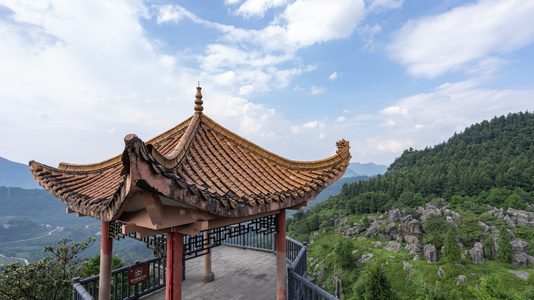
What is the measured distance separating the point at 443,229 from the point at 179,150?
77.1m

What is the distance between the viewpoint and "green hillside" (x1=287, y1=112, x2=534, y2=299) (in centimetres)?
4697

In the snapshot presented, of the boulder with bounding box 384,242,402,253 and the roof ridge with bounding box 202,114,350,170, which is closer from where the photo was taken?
the roof ridge with bounding box 202,114,350,170

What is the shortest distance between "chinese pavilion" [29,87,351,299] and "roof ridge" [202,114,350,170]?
0.02 meters

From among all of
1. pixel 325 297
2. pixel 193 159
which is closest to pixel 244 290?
pixel 325 297

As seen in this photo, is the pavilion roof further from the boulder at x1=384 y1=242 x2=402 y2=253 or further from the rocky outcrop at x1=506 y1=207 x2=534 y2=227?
the rocky outcrop at x1=506 y1=207 x2=534 y2=227

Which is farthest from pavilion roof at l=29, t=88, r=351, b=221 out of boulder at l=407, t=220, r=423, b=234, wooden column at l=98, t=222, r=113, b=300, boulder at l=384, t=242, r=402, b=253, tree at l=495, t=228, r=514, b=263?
boulder at l=407, t=220, r=423, b=234

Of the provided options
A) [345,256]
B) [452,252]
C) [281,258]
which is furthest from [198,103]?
[452,252]

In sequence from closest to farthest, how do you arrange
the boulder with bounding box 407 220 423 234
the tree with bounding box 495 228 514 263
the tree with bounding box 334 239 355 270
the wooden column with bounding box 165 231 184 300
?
the wooden column with bounding box 165 231 184 300
the tree with bounding box 495 228 514 263
the tree with bounding box 334 239 355 270
the boulder with bounding box 407 220 423 234

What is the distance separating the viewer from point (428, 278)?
4888 cm

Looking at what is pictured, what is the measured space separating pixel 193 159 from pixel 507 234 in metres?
75.5

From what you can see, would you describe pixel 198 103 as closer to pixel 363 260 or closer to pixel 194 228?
pixel 194 228

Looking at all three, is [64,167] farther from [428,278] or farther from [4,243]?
[4,243]

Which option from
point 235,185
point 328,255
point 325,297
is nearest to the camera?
point 235,185

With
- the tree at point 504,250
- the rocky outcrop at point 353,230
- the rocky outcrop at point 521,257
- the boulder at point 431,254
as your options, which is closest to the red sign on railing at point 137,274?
the boulder at point 431,254
